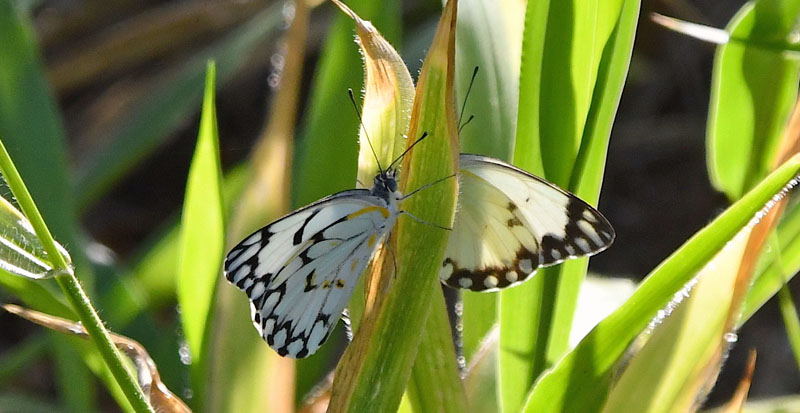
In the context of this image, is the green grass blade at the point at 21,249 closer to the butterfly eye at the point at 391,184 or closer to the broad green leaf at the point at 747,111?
the butterfly eye at the point at 391,184

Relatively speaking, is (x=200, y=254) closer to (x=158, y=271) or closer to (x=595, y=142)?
(x=595, y=142)

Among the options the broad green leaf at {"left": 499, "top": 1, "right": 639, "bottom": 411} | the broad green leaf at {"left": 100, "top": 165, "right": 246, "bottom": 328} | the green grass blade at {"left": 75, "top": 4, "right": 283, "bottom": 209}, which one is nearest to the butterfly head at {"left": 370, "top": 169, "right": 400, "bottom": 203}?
the broad green leaf at {"left": 499, "top": 1, "right": 639, "bottom": 411}

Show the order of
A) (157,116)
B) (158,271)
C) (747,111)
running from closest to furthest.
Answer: (747,111) → (158,271) → (157,116)

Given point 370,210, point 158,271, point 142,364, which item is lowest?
point 158,271

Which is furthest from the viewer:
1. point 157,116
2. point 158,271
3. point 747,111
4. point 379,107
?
A: point 157,116

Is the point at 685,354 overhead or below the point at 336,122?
below

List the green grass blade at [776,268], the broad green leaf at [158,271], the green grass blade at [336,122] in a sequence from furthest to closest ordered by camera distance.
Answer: the broad green leaf at [158,271], the green grass blade at [336,122], the green grass blade at [776,268]

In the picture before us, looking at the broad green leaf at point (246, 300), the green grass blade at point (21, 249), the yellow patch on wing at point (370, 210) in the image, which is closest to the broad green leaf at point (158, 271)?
the broad green leaf at point (246, 300)

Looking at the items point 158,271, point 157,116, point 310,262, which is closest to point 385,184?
point 310,262

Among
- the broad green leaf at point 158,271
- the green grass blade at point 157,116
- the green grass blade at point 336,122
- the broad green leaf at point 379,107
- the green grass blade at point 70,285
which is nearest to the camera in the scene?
the green grass blade at point 70,285
